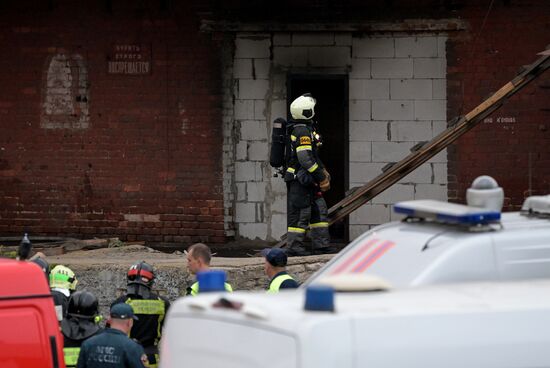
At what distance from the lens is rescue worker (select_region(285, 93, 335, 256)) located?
1227 centimetres

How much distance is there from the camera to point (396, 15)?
1435 cm

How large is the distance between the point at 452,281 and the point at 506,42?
10.7 metres

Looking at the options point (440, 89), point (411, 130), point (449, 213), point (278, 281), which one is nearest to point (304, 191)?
point (411, 130)

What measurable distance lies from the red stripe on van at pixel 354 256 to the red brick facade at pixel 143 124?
9841 mm

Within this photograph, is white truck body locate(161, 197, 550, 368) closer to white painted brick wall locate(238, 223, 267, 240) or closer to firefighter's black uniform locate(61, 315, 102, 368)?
firefighter's black uniform locate(61, 315, 102, 368)

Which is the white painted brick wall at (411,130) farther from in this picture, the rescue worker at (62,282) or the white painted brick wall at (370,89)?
the rescue worker at (62,282)

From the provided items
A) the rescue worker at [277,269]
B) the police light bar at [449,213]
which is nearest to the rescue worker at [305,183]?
the rescue worker at [277,269]

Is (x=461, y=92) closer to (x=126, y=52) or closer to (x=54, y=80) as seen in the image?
(x=126, y=52)

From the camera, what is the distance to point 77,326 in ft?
26.1

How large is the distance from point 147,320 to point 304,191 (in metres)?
4.14

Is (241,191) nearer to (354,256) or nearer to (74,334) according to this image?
(74,334)

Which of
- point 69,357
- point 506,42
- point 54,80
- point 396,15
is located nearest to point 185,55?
point 54,80

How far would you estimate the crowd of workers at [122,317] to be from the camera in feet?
23.9

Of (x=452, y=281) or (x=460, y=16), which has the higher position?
(x=460, y=16)
